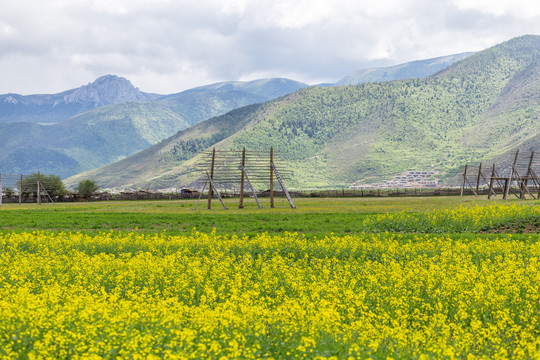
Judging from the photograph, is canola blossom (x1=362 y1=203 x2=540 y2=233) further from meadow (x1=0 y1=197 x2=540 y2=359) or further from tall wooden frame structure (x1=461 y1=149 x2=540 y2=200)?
tall wooden frame structure (x1=461 y1=149 x2=540 y2=200)

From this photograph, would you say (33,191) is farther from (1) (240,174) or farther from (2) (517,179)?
(2) (517,179)

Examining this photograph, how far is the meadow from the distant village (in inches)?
6204

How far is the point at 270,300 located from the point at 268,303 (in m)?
0.30

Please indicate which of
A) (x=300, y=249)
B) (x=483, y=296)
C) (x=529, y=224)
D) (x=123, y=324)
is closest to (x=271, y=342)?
(x=123, y=324)

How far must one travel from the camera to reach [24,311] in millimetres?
8852

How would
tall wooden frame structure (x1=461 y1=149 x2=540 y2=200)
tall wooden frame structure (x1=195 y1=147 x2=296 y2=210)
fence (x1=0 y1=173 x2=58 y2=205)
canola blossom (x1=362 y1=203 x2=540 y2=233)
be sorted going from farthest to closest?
1. fence (x1=0 y1=173 x2=58 y2=205)
2. tall wooden frame structure (x1=461 y1=149 x2=540 y2=200)
3. tall wooden frame structure (x1=195 y1=147 x2=296 y2=210)
4. canola blossom (x1=362 y1=203 x2=540 y2=233)

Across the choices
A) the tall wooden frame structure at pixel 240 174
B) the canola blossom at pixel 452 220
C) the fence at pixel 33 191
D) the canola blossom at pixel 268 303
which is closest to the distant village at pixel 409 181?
the fence at pixel 33 191

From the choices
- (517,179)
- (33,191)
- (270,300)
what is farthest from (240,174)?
(33,191)

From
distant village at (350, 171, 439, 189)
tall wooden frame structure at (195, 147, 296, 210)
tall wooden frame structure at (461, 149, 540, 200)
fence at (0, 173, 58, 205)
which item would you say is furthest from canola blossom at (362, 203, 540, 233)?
distant village at (350, 171, 439, 189)

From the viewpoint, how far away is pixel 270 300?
34.3ft

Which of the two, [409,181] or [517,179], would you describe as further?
[409,181]

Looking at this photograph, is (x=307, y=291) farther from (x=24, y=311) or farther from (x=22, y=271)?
(x=22, y=271)

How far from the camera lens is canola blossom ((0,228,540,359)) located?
7.66 meters

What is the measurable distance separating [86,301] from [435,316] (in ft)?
22.7
